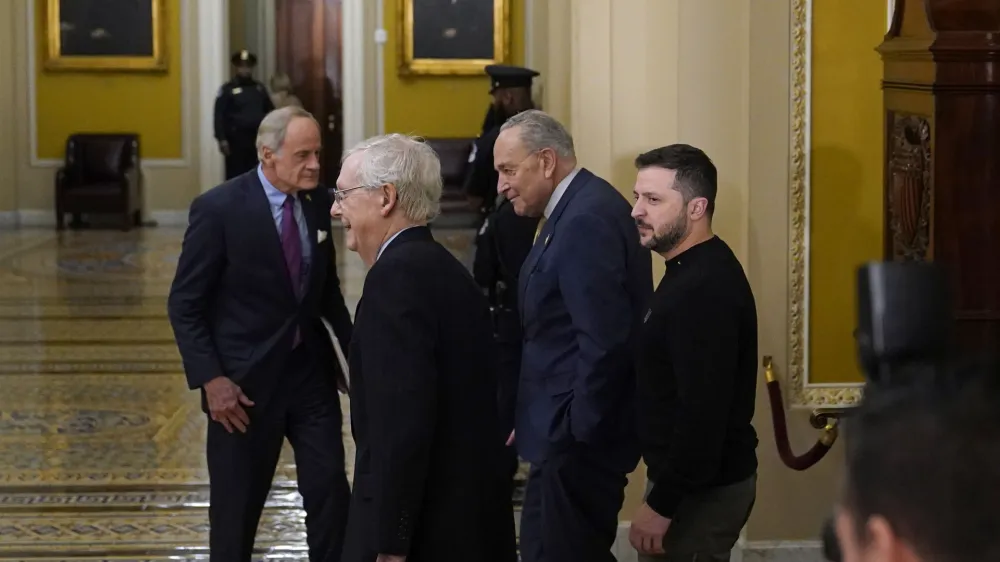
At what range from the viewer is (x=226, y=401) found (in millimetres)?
4402

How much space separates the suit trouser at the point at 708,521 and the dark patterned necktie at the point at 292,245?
1.56 m

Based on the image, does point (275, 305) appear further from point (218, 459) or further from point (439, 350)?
point (439, 350)

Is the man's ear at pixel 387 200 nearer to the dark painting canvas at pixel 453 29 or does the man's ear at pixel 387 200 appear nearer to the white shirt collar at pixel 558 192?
the white shirt collar at pixel 558 192

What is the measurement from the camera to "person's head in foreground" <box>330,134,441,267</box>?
123 inches

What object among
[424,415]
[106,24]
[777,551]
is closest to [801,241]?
[777,551]

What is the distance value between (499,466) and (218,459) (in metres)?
1.67

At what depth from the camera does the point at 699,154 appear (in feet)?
11.4

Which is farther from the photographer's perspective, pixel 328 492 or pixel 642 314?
pixel 328 492

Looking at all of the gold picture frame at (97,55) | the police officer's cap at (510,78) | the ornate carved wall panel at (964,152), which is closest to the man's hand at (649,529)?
the ornate carved wall panel at (964,152)

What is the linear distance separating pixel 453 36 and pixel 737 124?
1332 cm

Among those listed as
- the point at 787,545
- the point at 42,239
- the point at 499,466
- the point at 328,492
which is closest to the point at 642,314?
the point at 499,466

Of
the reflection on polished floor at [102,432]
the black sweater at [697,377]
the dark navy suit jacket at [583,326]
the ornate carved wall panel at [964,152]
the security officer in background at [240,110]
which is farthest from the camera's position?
the security officer in background at [240,110]

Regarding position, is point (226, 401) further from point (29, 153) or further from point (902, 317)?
point (29, 153)

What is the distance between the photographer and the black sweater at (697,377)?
10.6ft
